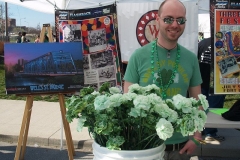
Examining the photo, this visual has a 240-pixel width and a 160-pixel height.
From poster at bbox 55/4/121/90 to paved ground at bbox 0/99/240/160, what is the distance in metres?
1.03

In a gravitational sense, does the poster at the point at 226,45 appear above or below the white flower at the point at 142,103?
above

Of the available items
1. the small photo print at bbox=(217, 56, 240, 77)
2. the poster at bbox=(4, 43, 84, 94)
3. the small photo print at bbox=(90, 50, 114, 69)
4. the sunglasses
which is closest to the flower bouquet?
the sunglasses

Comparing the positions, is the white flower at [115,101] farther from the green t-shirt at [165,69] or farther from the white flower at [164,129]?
the green t-shirt at [165,69]

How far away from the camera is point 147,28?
13.6 ft

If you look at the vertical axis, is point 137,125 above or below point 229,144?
above

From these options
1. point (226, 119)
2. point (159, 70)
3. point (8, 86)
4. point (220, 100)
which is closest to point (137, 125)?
point (159, 70)

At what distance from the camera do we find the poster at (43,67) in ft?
12.3

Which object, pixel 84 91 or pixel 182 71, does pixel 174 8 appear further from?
pixel 84 91

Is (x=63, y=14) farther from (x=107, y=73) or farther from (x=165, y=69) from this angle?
(x=165, y=69)

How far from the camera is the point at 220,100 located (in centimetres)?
465

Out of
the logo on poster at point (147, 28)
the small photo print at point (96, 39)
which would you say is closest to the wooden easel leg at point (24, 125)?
the small photo print at point (96, 39)

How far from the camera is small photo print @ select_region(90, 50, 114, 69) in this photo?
421cm

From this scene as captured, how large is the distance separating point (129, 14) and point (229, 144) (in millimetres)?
2445

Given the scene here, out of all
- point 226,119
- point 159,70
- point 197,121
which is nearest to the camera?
point 197,121
